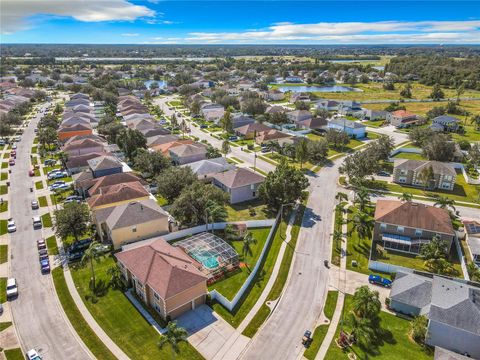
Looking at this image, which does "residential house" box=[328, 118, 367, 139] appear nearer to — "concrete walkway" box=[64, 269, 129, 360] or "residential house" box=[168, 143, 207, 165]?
"residential house" box=[168, 143, 207, 165]

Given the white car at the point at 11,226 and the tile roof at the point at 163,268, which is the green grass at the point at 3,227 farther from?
the tile roof at the point at 163,268

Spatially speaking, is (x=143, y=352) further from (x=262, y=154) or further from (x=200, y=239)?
(x=262, y=154)

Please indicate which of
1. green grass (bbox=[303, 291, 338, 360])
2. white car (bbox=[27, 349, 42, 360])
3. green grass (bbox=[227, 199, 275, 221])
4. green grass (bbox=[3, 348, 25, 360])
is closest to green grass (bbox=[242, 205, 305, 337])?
green grass (bbox=[227, 199, 275, 221])

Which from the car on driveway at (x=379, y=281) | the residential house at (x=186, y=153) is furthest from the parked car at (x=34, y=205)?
the car on driveway at (x=379, y=281)

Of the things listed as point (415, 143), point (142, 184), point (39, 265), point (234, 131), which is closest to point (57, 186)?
point (142, 184)

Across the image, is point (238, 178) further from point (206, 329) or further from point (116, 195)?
point (206, 329)

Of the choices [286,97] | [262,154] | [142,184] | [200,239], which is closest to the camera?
[200,239]

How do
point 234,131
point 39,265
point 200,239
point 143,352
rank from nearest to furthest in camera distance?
point 143,352 → point 39,265 → point 200,239 → point 234,131
